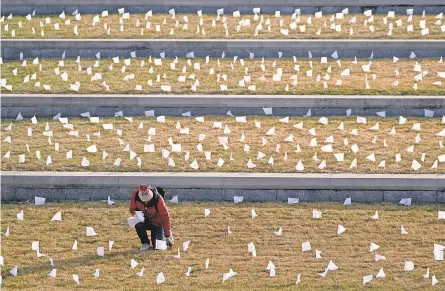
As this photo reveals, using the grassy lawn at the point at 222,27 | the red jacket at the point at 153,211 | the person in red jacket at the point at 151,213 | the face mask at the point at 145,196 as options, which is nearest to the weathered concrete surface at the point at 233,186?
the person in red jacket at the point at 151,213

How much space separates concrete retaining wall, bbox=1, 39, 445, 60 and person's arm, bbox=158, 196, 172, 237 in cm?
902

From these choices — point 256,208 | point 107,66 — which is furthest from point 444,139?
point 107,66

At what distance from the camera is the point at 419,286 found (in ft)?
54.9

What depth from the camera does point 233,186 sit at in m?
19.9

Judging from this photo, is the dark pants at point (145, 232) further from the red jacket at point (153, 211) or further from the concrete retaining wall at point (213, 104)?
the concrete retaining wall at point (213, 104)

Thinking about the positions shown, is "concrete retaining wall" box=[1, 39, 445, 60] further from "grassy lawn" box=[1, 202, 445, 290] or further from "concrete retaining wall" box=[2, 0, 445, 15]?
"grassy lawn" box=[1, 202, 445, 290]

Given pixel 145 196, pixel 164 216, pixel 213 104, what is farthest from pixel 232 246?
pixel 213 104

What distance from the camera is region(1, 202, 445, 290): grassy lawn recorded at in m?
17.0

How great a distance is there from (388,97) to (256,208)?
4938mm

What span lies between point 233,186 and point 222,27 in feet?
27.8

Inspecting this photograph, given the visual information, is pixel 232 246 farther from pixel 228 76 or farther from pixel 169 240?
pixel 228 76

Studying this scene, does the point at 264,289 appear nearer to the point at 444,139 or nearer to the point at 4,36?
the point at 444,139

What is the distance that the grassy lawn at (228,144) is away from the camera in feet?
67.9

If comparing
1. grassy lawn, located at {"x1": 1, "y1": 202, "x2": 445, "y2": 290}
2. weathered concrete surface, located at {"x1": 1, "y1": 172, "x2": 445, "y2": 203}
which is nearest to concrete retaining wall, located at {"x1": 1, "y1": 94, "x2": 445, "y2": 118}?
weathered concrete surface, located at {"x1": 1, "y1": 172, "x2": 445, "y2": 203}
